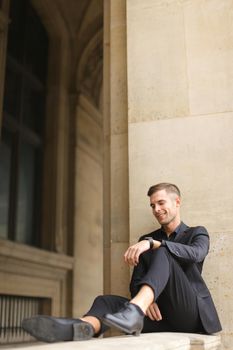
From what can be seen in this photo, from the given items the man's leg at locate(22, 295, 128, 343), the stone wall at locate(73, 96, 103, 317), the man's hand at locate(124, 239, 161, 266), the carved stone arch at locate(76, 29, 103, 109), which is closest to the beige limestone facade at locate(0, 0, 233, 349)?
the man's hand at locate(124, 239, 161, 266)

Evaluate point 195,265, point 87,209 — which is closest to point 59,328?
point 195,265

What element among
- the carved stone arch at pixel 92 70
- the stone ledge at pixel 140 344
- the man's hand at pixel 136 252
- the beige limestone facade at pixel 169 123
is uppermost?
the carved stone arch at pixel 92 70

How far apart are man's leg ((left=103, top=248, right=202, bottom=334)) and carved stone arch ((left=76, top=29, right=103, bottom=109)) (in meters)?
9.97

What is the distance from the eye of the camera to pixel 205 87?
4.79 meters

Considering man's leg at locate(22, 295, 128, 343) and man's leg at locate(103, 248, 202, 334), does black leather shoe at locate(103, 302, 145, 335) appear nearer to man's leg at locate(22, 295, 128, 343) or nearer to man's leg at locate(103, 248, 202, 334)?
man's leg at locate(103, 248, 202, 334)

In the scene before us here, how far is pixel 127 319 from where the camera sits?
2.98 m

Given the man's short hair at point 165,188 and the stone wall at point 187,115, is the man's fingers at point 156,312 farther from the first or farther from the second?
the man's short hair at point 165,188

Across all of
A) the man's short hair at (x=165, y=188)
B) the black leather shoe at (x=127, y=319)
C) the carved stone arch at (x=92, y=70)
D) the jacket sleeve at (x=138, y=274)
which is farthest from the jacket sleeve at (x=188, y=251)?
the carved stone arch at (x=92, y=70)

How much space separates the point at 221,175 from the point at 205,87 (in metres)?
0.90

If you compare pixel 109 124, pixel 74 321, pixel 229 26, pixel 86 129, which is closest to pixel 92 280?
pixel 86 129

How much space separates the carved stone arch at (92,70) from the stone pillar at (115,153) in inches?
296

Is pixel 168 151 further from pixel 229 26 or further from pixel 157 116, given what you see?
pixel 229 26

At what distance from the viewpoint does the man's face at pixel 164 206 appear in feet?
13.4

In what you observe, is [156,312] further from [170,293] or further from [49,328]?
[49,328]
